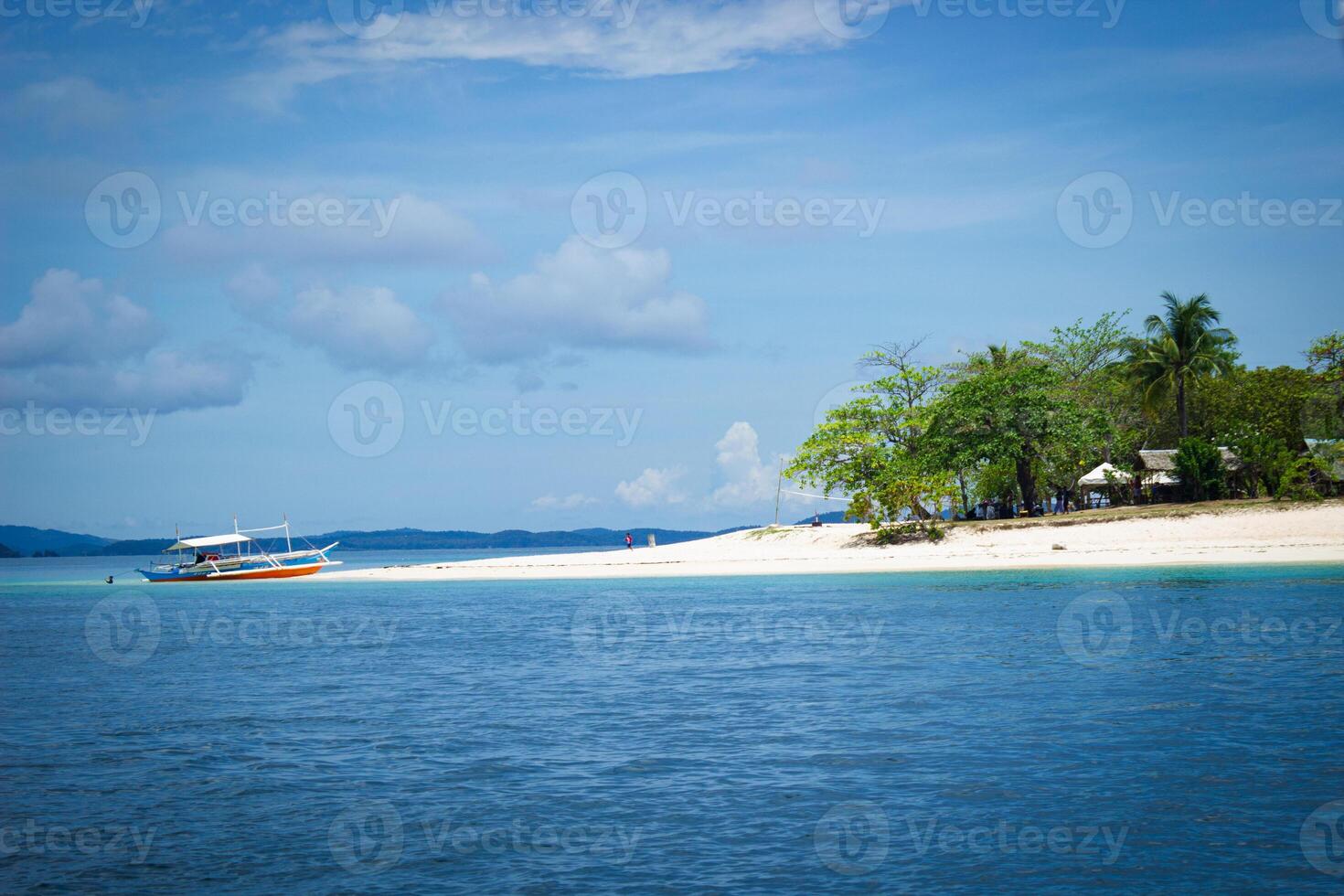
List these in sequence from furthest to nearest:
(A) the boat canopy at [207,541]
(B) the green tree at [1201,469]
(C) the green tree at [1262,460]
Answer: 1. (A) the boat canopy at [207,541]
2. (B) the green tree at [1201,469]
3. (C) the green tree at [1262,460]

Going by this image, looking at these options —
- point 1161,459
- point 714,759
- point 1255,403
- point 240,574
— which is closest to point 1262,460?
point 1161,459

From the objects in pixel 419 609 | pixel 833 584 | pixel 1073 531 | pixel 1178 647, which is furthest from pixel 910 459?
pixel 1178 647

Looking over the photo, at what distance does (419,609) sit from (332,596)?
1600 centimetres

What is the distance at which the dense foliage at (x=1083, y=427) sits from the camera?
211 feet

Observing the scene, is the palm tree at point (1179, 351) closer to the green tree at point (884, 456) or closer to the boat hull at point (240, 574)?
the green tree at point (884, 456)

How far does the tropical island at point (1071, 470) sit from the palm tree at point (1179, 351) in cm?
12

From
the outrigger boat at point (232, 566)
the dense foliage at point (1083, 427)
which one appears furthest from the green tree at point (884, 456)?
the outrigger boat at point (232, 566)

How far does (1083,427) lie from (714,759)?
5474 centimetres

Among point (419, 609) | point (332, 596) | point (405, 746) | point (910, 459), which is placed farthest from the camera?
point (910, 459)

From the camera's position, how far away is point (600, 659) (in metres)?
29.0

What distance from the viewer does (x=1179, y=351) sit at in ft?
242

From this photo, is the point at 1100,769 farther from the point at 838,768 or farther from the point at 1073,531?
the point at 1073,531

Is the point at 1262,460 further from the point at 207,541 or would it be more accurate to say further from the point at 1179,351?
the point at 207,541

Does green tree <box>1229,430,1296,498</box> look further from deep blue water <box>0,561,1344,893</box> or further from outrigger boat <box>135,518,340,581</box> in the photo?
outrigger boat <box>135,518,340,581</box>
